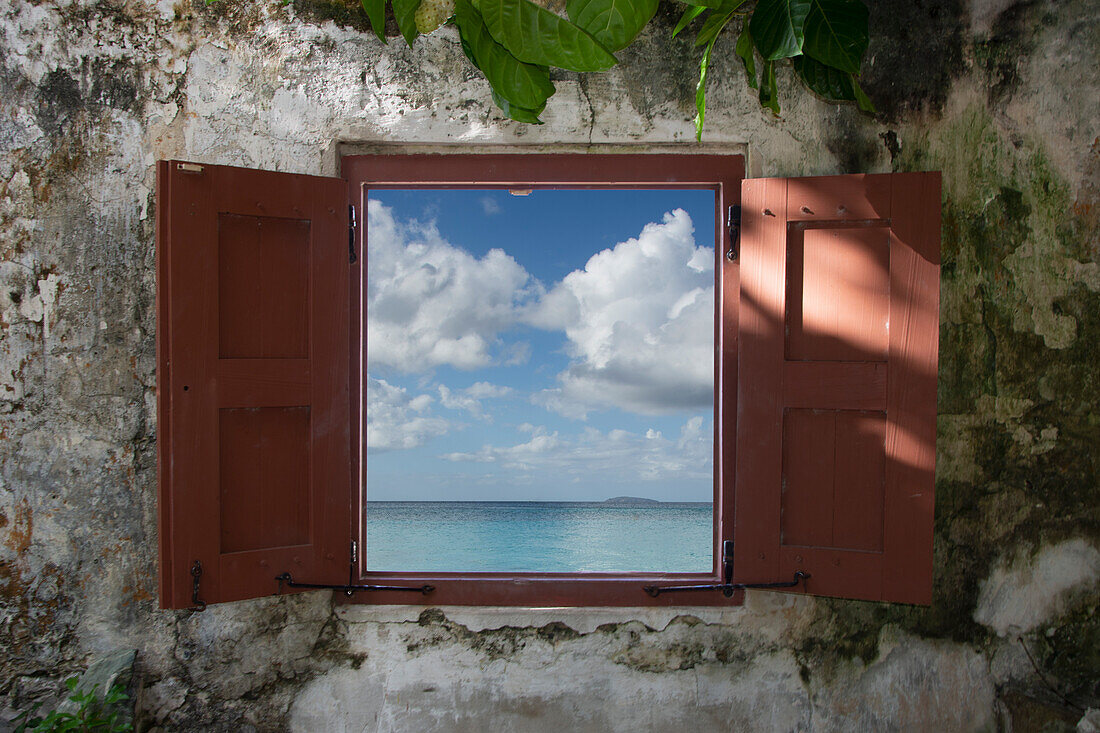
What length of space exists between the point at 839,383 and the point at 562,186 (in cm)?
103

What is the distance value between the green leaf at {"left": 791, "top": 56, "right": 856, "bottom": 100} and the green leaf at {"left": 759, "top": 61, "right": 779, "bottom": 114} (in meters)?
0.09

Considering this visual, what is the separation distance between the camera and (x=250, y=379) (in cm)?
193

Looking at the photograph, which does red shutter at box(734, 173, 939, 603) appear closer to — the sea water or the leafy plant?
the leafy plant

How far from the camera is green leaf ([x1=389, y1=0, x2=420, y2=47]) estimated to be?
168 cm

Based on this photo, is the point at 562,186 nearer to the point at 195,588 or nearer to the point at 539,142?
the point at 539,142

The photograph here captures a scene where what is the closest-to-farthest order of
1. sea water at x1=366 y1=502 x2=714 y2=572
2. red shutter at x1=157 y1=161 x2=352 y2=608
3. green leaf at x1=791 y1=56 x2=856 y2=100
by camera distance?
red shutter at x1=157 y1=161 x2=352 y2=608
green leaf at x1=791 y1=56 x2=856 y2=100
sea water at x1=366 y1=502 x2=714 y2=572

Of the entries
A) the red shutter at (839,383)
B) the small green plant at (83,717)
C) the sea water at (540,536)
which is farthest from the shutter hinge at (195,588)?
the sea water at (540,536)

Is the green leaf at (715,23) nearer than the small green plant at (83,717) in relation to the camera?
Yes

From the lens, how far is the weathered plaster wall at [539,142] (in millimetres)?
2043

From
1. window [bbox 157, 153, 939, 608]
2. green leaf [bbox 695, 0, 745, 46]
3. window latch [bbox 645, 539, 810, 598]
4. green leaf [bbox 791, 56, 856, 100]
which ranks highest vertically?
green leaf [bbox 695, 0, 745, 46]

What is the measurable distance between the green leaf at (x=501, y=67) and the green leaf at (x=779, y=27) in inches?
23.6

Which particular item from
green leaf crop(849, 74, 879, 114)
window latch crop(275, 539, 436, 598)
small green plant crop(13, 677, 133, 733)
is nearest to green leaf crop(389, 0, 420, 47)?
green leaf crop(849, 74, 879, 114)

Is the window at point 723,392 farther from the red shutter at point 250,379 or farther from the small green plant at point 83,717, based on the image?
the small green plant at point 83,717

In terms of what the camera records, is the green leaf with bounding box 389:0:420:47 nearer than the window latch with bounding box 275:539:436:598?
Yes
